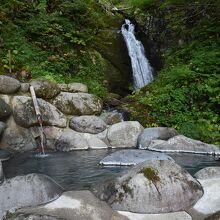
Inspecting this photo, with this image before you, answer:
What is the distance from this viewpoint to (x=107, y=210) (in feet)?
15.4

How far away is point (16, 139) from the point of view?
9.19 metres

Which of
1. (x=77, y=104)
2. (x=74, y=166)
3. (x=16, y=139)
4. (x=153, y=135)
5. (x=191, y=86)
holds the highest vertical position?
(x=191, y=86)

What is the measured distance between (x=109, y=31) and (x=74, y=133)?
7.28 metres

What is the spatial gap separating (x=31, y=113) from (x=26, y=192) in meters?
4.75

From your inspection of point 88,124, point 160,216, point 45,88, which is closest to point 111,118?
point 88,124

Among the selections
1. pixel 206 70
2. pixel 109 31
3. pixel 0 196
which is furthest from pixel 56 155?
pixel 109 31

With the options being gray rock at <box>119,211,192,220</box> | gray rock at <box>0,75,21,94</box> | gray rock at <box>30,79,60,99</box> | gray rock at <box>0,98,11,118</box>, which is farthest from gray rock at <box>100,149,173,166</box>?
gray rock at <box>0,75,21,94</box>

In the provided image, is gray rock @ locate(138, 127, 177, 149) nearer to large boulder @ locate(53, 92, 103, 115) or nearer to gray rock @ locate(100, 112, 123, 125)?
gray rock @ locate(100, 112, 123, 125)

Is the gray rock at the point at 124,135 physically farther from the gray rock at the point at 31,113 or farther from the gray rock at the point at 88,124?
the gray rock at the point at 31,113

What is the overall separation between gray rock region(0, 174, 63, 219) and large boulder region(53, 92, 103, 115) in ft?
16.8

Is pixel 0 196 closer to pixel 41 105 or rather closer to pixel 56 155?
pixel 56 155

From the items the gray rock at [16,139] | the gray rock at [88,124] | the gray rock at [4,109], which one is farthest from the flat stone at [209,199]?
the gray rock at [4,109]

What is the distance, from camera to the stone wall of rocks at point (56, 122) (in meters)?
9.27

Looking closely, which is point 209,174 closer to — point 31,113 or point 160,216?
point 160,216
